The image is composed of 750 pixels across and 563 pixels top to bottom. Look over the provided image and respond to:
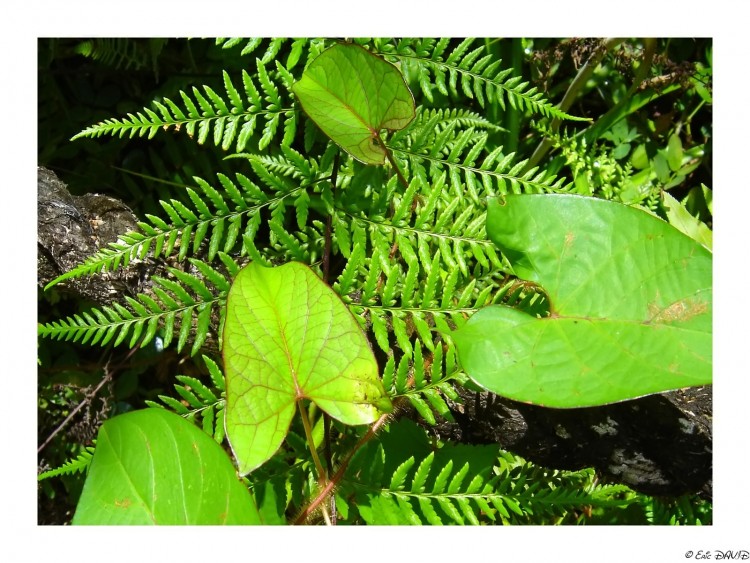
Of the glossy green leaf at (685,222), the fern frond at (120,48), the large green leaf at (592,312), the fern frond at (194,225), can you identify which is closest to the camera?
the large green leaf at (592,312)

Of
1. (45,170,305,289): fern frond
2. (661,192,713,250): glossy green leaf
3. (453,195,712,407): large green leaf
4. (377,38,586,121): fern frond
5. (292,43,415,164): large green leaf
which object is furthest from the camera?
(661,192,713,250): glossy green leaf

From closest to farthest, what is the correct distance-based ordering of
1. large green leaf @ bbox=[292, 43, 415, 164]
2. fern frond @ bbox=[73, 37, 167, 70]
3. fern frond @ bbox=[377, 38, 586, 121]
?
large green leaf @ bbox=[292, 43, 415, 164]
fern frond @ bbox=[377, 38, 586, 121]
fern frond @ bbox=[73, 37, 167, 70]

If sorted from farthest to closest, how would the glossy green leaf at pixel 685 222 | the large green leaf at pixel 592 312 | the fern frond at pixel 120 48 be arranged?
the fern frond at pixel 120 48
the glossy green leaf at pixel 685 222
the large green leaf at pixel 592 312

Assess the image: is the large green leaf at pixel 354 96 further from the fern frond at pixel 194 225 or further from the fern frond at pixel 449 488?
the fern frond at pixel 449 488

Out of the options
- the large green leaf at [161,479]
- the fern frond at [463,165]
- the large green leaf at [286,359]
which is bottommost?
the large green leaf at [161,479]

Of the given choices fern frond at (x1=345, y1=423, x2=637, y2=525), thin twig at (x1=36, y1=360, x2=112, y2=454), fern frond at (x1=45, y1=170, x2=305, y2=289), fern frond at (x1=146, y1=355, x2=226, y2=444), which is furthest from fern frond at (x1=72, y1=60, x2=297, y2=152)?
thin twig at (x1=36, y1=360, x2=112, y2=454)

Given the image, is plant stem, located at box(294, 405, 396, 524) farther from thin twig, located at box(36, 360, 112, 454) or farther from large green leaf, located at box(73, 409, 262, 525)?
thin twig, located at box(36, 360, 112, 454)

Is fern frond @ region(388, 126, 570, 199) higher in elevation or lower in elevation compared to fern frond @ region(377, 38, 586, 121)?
lower

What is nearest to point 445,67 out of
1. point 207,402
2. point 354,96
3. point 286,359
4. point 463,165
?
point 463,165

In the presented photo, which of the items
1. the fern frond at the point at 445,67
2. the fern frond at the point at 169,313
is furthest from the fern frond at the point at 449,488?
the fern frond at the point at 445,67
